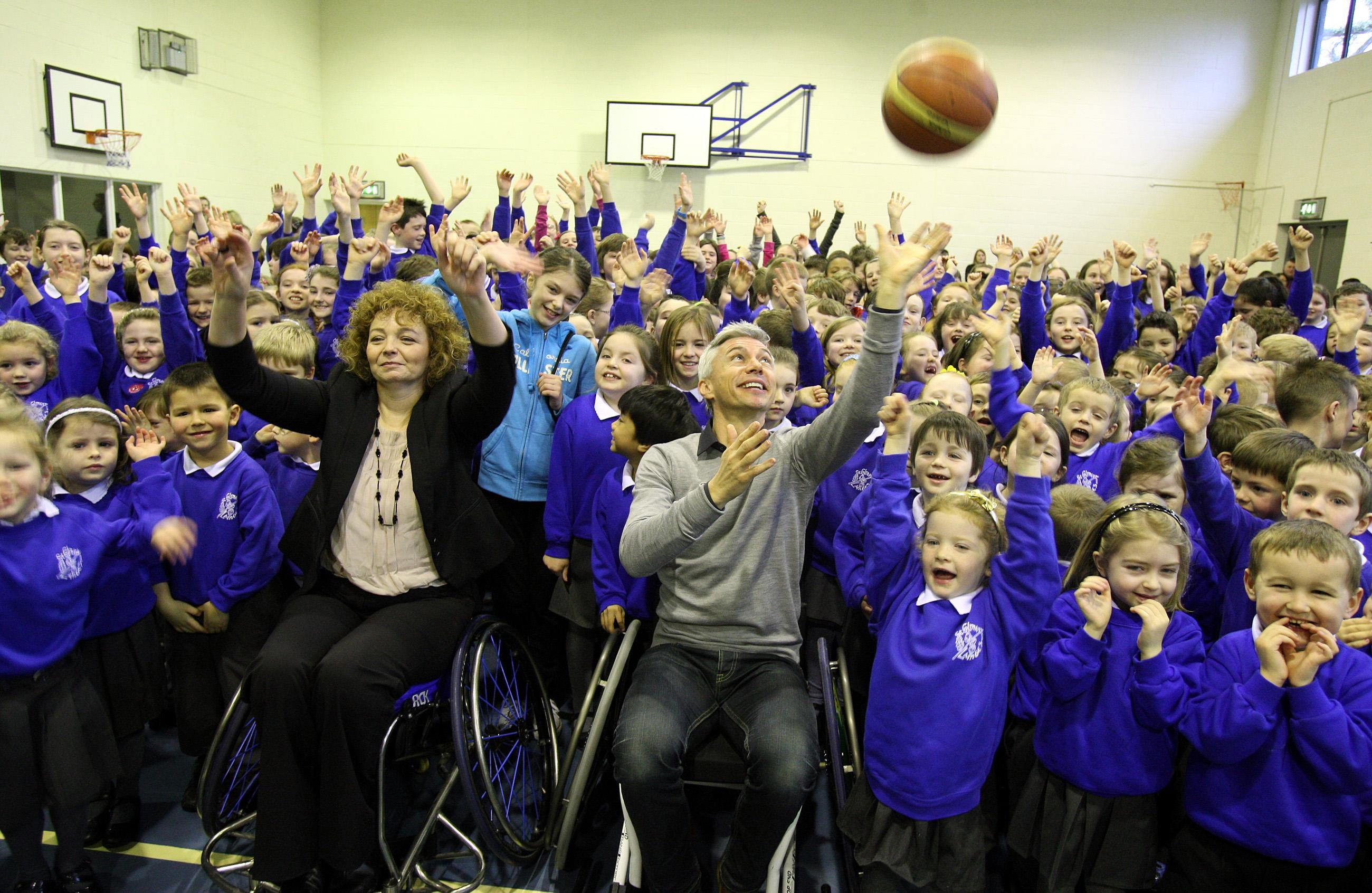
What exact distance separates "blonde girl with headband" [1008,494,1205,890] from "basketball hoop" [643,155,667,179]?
1079 cm

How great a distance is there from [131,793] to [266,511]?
2.88ft

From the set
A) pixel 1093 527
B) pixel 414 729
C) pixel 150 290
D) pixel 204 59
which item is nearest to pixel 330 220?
pixel 204 59

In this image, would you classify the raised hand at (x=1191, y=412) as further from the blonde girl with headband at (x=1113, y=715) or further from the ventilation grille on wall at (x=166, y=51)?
the ventilation grille on wall at (x=166, y=51)

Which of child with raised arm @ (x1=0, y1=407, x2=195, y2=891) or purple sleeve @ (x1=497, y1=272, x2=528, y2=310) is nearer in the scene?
child with raised arm @ (x1=0, y1=407, x2=195, y2=891)

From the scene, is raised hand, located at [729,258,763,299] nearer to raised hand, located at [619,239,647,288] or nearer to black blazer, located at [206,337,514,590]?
raised hand, located at [619,239,647,288]

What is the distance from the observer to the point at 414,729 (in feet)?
7.41

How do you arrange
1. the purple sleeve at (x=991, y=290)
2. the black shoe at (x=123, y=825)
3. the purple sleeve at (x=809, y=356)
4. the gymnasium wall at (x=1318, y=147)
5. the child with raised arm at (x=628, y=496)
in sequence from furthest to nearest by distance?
the gymnasium wall at (x=1318, y=147), the purple sleeve at (x=991, y=290), the purple sleeve at (x=809, y=356), the child with raised arm at (x=628, y=496), the black shoe at (x=123, y=825)

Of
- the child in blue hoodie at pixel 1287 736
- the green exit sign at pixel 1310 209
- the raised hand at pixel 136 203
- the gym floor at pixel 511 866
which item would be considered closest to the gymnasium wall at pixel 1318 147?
the green exit sign at pixel 1310 209

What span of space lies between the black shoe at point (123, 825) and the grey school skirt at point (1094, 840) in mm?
2422

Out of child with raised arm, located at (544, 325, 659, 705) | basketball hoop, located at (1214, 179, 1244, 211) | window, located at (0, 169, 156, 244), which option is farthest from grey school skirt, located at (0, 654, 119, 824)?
basketball hoop, located at (1214, 179, 1244, 211)

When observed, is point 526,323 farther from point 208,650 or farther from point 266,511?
point 208,650

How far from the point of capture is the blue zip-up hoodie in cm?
187

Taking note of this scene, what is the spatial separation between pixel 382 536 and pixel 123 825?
3.64 feet

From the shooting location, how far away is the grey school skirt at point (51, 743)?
6.53 feet
